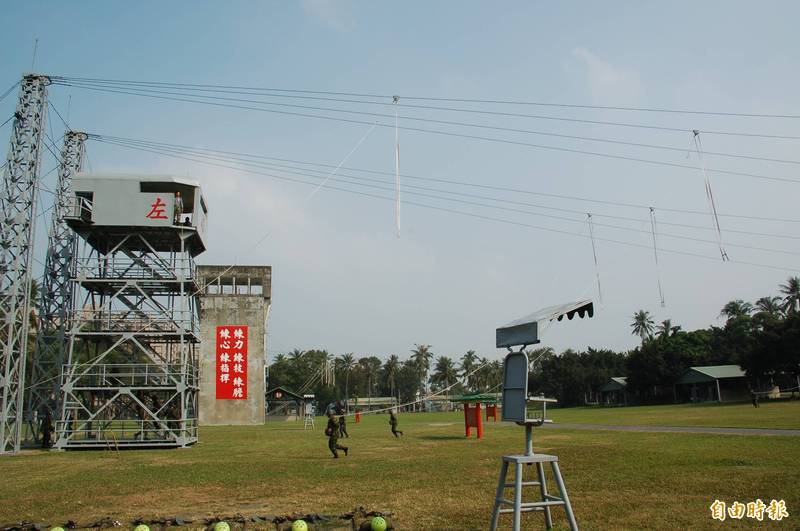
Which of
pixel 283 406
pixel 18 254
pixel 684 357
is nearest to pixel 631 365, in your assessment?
pixel 684 357

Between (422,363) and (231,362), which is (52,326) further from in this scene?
(422,363)

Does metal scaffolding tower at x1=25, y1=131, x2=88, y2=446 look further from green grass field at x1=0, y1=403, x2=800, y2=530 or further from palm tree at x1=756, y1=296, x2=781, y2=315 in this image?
palm tree at x1=756, y1=296, x2=781, y2=315

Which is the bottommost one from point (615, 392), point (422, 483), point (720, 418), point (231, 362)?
point (720, 418)

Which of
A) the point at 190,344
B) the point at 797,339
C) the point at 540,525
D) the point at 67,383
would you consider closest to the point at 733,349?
the point at 797,339

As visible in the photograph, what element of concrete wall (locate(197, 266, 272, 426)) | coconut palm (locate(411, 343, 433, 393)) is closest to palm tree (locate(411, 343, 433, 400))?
coconut palm (locate(411, 343, 433, 393))

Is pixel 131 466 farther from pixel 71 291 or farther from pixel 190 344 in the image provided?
pixel 71 291

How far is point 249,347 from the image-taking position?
6372 cm

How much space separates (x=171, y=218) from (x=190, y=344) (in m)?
7.22

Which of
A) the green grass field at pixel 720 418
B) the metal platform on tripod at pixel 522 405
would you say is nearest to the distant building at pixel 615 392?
the green grass field at pixel 720 418

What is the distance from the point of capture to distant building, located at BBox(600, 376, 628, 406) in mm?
96875

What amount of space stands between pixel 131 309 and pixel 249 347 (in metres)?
31.1

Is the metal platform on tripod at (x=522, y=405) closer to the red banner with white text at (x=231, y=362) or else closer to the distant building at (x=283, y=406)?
the red banner with white text at (x=231, y=362)

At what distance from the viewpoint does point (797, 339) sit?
6347cm

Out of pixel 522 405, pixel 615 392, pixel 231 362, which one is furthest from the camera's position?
pixel 615 392
